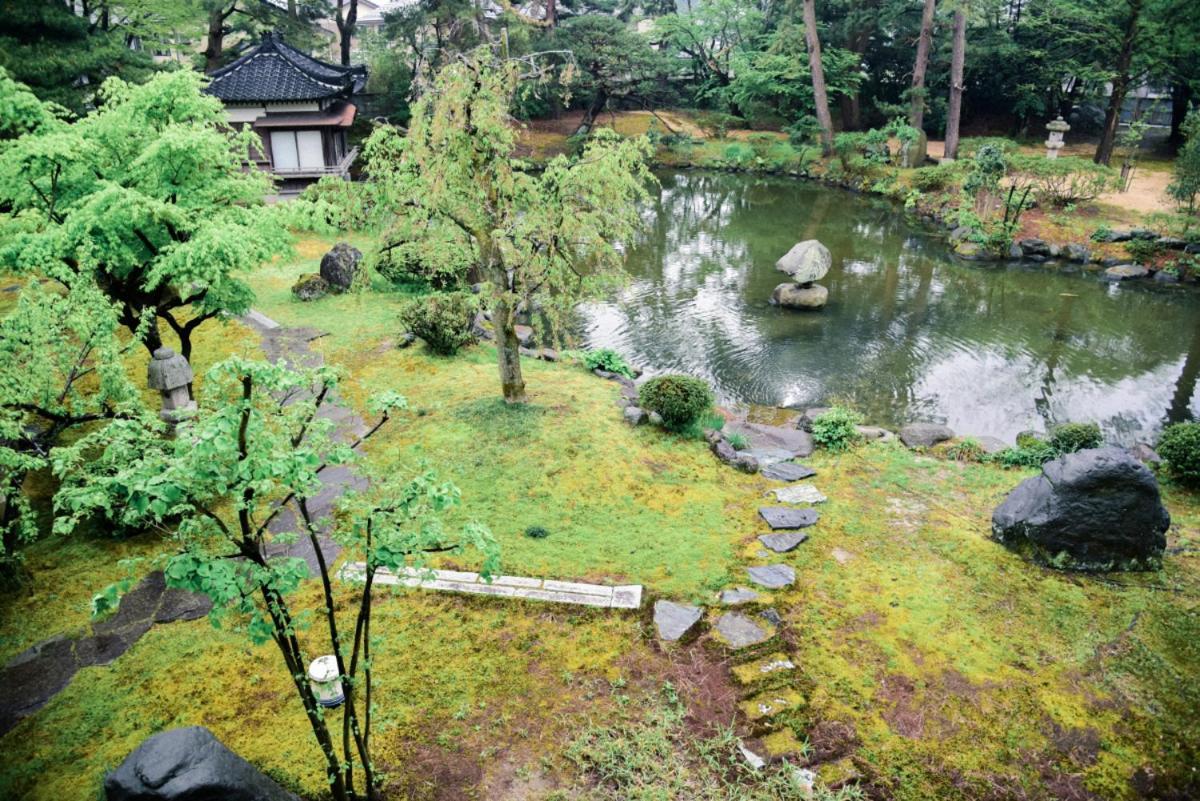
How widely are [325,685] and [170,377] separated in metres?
5.10

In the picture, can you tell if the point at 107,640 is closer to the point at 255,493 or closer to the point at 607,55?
the point at 255,493

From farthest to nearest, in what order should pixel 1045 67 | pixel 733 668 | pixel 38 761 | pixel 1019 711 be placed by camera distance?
pixel 1045 67, pixel 733 668, pixel 1019 711, pixel 38 761

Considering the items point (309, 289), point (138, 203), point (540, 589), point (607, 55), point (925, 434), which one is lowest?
point (925, 434)

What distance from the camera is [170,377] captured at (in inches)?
356

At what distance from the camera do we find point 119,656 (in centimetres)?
667

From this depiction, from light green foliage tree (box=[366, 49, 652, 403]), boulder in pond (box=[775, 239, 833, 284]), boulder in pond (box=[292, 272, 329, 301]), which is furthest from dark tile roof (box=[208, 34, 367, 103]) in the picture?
light green foliage tree (box=[366, 49, 652, 403])

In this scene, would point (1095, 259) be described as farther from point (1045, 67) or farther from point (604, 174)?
point (604, 174)

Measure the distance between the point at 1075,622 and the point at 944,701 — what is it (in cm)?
199

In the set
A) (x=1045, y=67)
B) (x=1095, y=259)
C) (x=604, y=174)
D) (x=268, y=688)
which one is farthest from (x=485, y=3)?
(x=268, y=688)

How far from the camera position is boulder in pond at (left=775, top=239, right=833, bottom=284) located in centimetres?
1875

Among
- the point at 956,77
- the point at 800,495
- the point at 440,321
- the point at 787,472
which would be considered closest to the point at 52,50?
the point at 440,321

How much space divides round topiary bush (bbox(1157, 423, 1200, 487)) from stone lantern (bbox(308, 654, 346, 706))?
10.9 metres

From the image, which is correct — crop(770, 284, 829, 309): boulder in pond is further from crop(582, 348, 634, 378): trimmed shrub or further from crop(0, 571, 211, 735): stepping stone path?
→ crop(0, 571, 211, 735): stepping stone path

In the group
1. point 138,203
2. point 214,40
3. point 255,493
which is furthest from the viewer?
point 214,40
